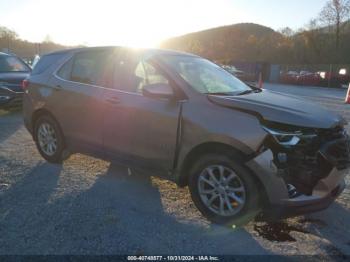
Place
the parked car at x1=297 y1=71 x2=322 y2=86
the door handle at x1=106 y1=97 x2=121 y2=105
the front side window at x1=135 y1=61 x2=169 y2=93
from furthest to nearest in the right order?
the parked car at x1=297 y1=71 x2=322 y2=86, the door handle at x1=106 y1=97 x2=121 y2=105, the front side window at x1=135 y1=61 x2=169 y2=93

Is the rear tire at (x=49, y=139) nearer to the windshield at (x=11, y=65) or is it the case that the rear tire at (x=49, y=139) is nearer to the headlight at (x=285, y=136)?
the headlight at (x=285, y=136)

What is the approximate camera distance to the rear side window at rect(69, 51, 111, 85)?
15.2 ft

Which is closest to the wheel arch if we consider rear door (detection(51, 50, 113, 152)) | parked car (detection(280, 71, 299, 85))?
rear door (detection(51, 50, 113, 152))

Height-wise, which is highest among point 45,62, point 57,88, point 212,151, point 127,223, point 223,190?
point 45,62

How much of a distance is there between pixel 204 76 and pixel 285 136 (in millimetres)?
1467

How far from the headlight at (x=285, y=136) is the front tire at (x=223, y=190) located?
1.34ft

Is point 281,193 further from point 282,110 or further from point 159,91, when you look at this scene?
point 159,91

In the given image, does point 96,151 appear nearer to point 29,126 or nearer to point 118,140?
point 118,140

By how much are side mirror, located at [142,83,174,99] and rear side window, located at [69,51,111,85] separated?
0.93m

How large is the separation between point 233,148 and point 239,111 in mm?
363

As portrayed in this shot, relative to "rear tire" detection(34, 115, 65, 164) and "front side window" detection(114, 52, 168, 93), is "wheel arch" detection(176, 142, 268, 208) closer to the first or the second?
"front side window" detection(114, 52, 168, 93)

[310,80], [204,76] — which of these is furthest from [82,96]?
[310,80]

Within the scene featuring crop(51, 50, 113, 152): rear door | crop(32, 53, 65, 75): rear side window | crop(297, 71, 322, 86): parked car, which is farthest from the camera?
crop(297, 71, 322, 86): parked car

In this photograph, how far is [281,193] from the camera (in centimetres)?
327
